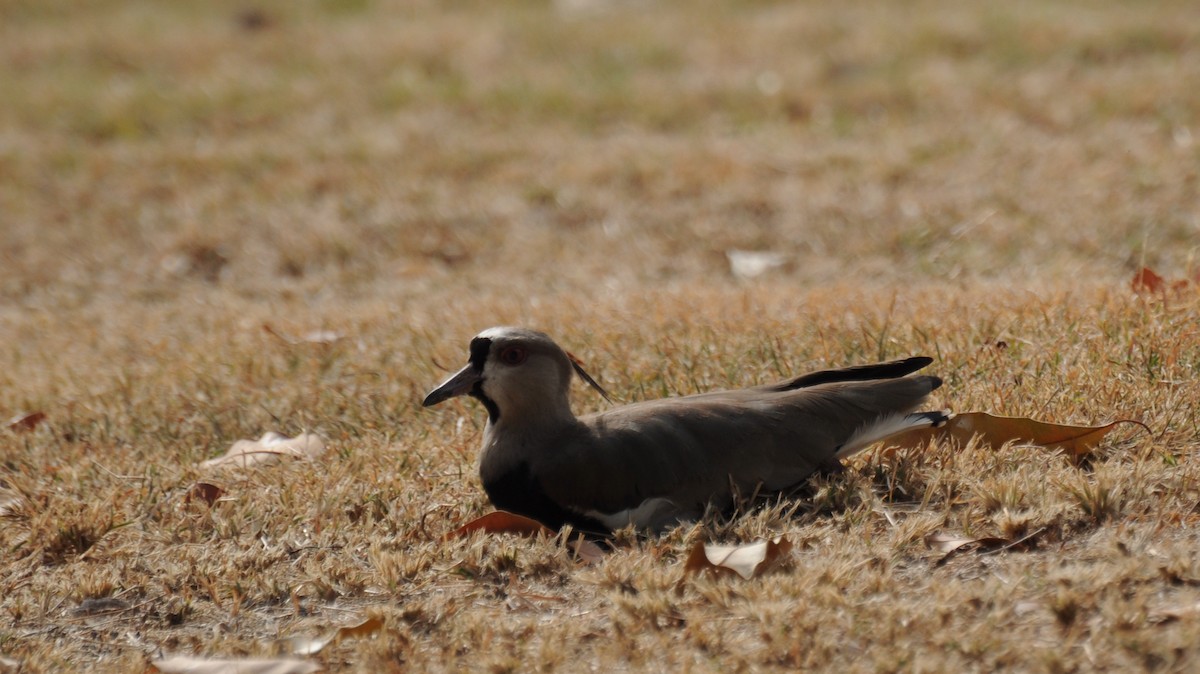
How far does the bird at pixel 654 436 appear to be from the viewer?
11.9 ft

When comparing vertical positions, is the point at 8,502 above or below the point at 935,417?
below

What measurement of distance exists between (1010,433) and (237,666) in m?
2.15

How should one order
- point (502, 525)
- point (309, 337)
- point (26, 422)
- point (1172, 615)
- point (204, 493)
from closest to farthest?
point (1172, 615) → point (502, 525) → point (204, 493) → point (26, 422) → point (309, 337)

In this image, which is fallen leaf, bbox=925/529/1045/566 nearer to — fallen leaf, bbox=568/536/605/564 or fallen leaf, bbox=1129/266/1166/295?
fallen leaf, bbox=568/536/605/564

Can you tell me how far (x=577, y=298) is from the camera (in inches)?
237

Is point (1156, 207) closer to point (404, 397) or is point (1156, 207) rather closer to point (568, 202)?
point (568, 202)

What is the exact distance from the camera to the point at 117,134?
934 cm

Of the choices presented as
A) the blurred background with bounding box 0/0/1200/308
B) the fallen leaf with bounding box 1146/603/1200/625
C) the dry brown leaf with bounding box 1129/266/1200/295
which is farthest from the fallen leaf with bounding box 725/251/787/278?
the fallen leaf with bounding box 1146/603/1200/625

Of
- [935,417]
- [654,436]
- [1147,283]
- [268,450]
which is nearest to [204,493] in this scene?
[268,450]

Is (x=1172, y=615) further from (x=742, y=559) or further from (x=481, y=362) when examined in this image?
(x=481, y=362)

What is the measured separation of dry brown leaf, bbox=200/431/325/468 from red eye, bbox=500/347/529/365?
940 mm

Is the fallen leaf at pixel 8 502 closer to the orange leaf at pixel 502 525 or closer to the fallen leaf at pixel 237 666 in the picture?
the fallen leaf at pixel 237 666

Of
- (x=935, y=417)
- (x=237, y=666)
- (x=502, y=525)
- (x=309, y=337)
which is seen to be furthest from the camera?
(x=309, y=337)

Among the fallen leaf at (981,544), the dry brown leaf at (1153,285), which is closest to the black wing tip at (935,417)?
the fallen leaf at (981,544)
